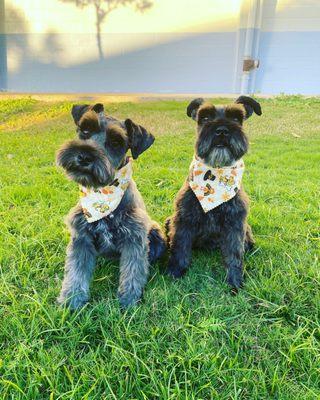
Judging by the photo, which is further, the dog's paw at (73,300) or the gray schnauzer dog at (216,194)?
the gray schnauzer dog at (216,194)

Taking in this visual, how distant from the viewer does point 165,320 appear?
265cm

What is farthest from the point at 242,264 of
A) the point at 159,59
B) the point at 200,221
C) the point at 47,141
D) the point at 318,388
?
the point at 159,59

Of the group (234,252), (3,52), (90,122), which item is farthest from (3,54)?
(234,252)

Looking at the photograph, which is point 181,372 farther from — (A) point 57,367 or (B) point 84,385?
(A) point 57,367

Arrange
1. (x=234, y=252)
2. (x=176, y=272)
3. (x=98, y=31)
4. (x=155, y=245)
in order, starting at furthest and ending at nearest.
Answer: (x=98, y=31)
(x=155, y=245)
(x=176, y=272)
(x=234, y=252)

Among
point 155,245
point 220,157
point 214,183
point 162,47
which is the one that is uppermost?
point 220,157

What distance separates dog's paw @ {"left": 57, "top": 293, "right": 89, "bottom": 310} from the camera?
8.94ft

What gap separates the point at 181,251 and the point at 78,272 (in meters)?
0.89

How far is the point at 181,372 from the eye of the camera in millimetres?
2227

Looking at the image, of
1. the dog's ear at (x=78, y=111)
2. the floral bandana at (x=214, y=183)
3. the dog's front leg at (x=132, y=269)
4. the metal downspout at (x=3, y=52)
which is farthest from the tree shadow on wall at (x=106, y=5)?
the dog's front leg at (x=132, y=269)

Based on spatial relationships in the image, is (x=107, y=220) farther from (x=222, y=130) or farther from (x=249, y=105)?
(x=249, y=105)

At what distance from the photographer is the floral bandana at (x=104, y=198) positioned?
281 centimetres

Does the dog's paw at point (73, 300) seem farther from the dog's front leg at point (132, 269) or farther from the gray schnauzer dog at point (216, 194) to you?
the gray schnauzer dog at point (216, 194)

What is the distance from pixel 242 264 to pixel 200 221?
50 cm
